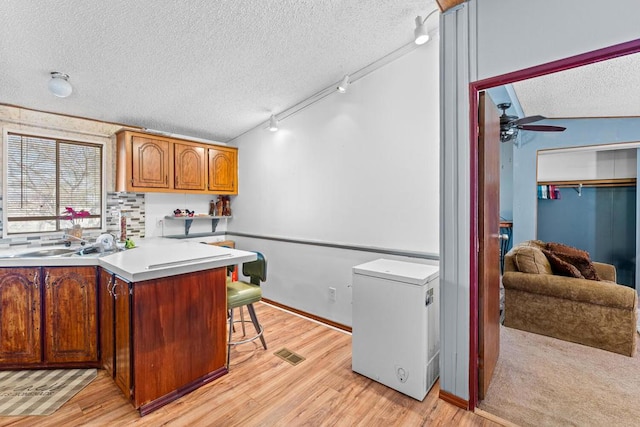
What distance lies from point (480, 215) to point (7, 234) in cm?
409

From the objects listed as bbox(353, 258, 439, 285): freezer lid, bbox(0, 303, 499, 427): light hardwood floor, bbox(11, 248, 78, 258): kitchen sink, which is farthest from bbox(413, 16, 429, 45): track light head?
bbox(11, 248, 78, 258): kitchen sink

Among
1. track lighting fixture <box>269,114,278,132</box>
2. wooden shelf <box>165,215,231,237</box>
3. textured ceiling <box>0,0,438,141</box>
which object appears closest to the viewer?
textured ceiling <box>0,0,438,141</box>

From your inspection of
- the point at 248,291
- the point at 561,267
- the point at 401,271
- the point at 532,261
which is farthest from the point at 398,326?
the point at 561,267

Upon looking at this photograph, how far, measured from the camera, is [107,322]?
2146mm

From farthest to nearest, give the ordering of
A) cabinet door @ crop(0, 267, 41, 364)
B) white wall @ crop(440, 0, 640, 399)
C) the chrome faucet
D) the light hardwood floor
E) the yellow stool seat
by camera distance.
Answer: the chrome faucet, the yellow stool seat, cabinet door @ crop(0, 267, 41, 364), the light hardwood floor, white wall @ crop(440, 0, 640, 399)

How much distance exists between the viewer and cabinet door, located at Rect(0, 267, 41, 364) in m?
2.14

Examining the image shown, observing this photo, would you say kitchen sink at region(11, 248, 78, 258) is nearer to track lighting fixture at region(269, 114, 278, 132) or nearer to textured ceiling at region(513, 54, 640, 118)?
Result: track lighting fixture at region(269, 114, 278, 132)

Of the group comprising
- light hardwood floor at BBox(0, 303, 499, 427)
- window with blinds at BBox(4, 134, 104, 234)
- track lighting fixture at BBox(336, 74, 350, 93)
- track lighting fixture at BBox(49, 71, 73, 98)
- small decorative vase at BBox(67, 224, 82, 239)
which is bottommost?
light hardwood floor at BBox(0, 303, 499, 427)

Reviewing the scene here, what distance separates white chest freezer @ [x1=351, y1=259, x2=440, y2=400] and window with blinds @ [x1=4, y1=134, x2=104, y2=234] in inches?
123

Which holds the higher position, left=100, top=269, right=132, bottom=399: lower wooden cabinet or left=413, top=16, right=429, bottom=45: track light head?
left=413, top=16, right=429, bottom=45: track light head

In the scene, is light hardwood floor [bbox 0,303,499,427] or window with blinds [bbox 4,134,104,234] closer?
light hardwood floor [bbox 0,303,499,427]

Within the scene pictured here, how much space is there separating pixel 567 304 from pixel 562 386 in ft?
3.20

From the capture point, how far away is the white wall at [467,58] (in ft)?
4.56

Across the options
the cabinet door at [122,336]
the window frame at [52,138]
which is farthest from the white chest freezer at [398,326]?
the window frame at [52,138]
